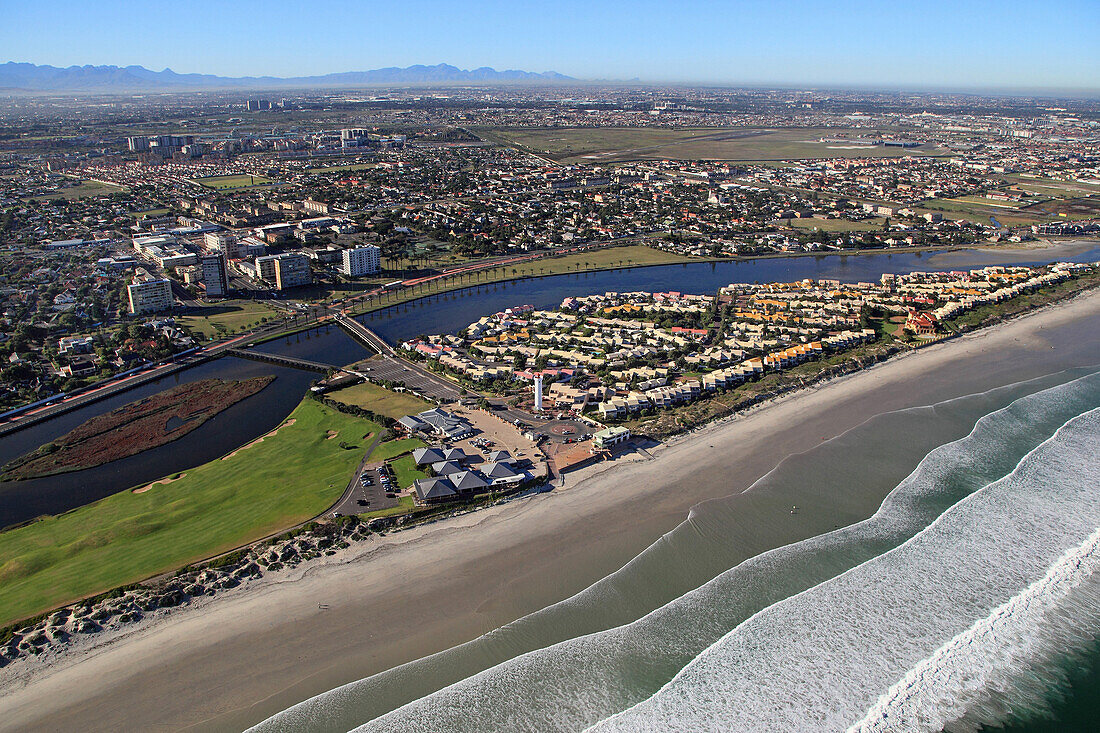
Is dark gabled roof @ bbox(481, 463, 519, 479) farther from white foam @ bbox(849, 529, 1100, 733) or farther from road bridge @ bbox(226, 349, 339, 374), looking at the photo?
road bridge @ bbox(226, 349, 339, 374)

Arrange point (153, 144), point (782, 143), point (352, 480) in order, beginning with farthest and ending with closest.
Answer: point (782, 143)
point (153, 144)
point (352, 480)

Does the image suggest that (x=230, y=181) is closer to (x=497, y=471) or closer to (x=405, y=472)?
(x=405, y=472)

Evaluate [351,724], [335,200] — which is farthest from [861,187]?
[351,724]

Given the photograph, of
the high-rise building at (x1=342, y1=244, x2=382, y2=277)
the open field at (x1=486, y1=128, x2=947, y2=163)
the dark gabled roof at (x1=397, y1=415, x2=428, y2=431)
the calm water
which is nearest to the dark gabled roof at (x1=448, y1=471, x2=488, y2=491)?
the dark gabled roof at (x1=397, y1=415, x2=428, y2=431)

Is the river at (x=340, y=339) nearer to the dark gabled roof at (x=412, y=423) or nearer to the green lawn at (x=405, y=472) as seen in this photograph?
the dark gabled roof at (x=412, y=423)

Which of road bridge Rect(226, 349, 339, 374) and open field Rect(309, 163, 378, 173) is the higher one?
open field Rect(309, 163, 378, 173)

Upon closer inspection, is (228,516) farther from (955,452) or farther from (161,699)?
(955,452)
